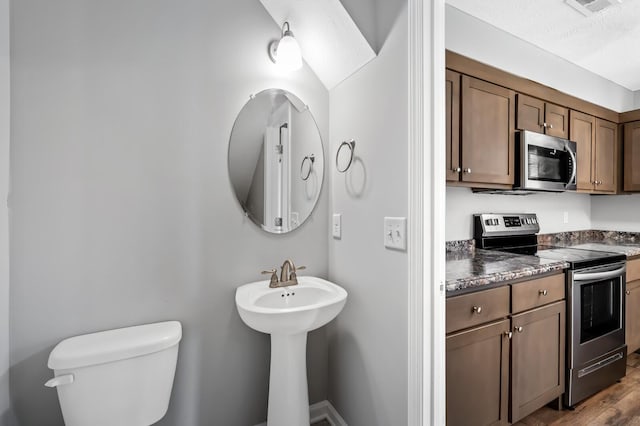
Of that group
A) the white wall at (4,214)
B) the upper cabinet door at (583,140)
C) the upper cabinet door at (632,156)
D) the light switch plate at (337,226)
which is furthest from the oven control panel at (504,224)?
the white wall at (4,214)

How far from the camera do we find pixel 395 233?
1.22 meters

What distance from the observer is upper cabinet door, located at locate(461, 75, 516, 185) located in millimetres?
1805

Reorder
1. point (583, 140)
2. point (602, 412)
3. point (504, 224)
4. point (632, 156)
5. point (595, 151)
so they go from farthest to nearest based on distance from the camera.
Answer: point (632, 156)
point (595, 151)
point (583, 140)
point (504, 224)
point (602, 412)

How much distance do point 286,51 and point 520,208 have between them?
7.49 ft

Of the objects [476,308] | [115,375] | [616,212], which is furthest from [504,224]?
[115,375]

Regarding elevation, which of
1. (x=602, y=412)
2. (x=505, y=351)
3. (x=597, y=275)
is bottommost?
(x=602, y=412)

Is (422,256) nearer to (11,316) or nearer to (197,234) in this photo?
(197,234)

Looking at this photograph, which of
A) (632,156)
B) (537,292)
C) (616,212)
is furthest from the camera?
(616,212)

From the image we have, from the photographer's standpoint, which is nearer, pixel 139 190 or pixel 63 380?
pixel 63 380

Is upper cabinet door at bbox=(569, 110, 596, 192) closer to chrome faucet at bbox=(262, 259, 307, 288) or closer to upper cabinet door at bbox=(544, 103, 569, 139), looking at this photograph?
upper cabinet door at bbox=(544, 103, 569, 139)

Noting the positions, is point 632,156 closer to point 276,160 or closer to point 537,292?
point 537,292

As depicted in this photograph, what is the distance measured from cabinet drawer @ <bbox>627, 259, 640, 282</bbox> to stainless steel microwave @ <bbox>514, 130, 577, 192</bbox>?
0.64 m

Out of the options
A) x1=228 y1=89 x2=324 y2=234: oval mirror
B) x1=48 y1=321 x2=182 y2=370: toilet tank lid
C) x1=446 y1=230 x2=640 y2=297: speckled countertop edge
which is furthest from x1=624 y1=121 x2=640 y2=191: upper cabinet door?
x1=48 y1=321 x2=182 y2=370: toilet tank lid

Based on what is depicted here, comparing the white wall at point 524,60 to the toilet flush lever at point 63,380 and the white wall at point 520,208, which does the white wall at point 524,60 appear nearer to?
the white wall at point 520,208
